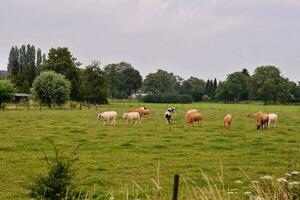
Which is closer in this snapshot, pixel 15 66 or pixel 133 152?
pixel 133 152

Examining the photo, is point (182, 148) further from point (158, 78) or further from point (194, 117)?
point (158, 78)

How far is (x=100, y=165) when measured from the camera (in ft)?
50.9

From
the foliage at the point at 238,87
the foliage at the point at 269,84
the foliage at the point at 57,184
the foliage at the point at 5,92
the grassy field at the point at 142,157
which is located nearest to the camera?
the foliage at the point at 57,184

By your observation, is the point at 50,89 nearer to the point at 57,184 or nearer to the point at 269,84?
the point at 269,84

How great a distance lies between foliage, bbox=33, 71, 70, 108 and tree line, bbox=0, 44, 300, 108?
0.17 meters

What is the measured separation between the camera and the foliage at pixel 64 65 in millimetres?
90312

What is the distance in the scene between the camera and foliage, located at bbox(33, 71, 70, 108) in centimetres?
7331

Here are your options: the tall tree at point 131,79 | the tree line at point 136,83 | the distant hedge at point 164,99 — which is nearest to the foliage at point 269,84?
the tree line at point 136,83

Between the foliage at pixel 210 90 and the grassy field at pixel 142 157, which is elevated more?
the foliage at pixel 210 90

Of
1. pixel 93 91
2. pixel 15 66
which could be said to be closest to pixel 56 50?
pixel 93 91

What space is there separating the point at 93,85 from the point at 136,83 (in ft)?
172

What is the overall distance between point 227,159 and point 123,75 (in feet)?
419

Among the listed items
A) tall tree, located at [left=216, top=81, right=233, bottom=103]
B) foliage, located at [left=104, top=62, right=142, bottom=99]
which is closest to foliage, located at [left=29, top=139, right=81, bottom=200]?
tall tree, located at [left=216, top=81, right=233, bottom=103]

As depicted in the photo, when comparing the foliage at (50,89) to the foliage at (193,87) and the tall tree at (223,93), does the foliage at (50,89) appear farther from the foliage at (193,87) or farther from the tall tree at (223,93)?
the foliage at (193,87)
